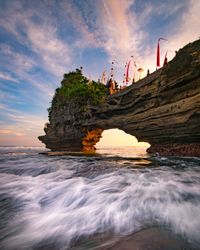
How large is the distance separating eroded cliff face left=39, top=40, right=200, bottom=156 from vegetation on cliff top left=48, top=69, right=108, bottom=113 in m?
4.42

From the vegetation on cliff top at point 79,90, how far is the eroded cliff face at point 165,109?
4.42 meters

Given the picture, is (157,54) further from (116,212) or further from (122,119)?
(116,212)

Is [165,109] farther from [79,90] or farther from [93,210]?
[79,90]

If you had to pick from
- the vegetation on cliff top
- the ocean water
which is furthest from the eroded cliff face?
the ocean water

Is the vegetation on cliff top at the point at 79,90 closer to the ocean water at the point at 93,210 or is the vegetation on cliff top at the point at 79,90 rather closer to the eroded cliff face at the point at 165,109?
the eroded cliff face at the point at 165,109

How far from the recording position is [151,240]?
2016mm

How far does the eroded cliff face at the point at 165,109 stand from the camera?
10.5 metres

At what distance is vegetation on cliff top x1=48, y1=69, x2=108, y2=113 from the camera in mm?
25739

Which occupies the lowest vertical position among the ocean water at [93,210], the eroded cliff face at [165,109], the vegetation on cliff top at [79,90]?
the ocean water at [93,210]

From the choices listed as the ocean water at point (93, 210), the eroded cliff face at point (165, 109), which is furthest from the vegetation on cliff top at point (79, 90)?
the ocean water at point (93, 210)

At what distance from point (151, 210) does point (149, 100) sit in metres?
11.7

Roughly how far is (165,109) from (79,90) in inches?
666

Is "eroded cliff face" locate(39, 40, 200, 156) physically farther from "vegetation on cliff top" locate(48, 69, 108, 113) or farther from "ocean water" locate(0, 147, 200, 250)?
"ocean water" locate(0, 147, 200, 250)

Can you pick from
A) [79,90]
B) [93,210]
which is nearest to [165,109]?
[93,210]
